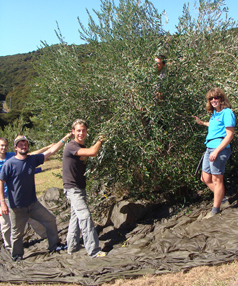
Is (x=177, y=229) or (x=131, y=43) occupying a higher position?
(x=131, y=43)

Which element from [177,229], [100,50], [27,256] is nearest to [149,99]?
[100,50]

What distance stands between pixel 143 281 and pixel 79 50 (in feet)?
13.2

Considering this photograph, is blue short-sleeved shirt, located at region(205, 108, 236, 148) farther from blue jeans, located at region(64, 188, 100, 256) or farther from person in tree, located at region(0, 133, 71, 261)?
person in tree, located at region(0, 133, 71, 261)

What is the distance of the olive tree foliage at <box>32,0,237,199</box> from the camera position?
3914 millimetres

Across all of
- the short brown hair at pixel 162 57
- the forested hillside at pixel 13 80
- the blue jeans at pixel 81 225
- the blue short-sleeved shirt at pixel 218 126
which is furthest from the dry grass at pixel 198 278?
the forested hillside at pixel 13 80

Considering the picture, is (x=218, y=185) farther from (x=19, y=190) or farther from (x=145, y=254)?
(x=19, y=190)

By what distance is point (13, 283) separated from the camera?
11.3ft

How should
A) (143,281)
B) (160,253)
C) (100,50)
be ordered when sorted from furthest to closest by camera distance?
(100,50) < (160,253) < (143,281)

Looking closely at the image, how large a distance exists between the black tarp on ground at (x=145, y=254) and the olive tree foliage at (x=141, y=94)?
28.8 inches

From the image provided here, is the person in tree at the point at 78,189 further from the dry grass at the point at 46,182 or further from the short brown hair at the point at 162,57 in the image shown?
the dry grass at the point at 46,182

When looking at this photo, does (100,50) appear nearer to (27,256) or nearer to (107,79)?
(107,79)

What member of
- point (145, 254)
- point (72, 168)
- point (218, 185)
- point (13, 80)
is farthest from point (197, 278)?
point (13, 80)

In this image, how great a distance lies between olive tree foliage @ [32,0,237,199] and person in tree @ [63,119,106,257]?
0.19 meters

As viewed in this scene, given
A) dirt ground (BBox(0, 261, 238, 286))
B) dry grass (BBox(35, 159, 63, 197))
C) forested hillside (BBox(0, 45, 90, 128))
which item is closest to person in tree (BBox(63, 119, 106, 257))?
dirt ground (BBox(0, 261, 238, 286))
